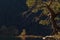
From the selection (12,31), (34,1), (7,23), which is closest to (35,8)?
(34,1)

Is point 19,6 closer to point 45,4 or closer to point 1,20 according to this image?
point 1,20

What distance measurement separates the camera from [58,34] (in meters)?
6.05

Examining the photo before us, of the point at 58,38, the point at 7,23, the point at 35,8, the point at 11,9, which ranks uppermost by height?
the point at 11,9

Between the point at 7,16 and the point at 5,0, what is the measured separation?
402 cm

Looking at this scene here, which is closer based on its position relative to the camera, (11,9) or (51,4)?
(51,4)

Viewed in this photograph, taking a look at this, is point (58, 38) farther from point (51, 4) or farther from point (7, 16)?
point (7, 16)

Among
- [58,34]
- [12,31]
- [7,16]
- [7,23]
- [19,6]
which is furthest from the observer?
[19,6]

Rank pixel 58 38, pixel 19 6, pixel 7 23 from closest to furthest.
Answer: pixel 58 38 < pixel 7 23 < pixel 19 6

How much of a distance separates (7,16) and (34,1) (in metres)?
26.3

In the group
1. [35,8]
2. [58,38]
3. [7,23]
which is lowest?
[58,38]

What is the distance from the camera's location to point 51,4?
6.31 meters

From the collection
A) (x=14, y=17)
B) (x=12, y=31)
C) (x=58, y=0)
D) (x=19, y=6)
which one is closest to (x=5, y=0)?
Answer: (x=19, y=6)

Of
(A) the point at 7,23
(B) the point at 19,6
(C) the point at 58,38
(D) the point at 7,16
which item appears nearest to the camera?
(C) the point at 58,38

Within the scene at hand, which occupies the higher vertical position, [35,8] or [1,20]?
[1,20]
